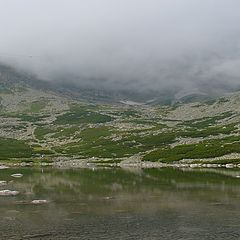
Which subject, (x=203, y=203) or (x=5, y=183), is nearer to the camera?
(x=203, y=203)

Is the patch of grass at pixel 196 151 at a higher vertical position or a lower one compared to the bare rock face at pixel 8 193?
higher

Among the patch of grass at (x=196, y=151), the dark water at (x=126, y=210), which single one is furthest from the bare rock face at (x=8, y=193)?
the patch of grass at (x=196, y=151)

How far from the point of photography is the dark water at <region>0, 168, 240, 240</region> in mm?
51000

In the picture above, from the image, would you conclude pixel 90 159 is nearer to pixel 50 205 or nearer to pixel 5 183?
pixel 5 183

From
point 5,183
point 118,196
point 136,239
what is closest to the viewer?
point 136,239

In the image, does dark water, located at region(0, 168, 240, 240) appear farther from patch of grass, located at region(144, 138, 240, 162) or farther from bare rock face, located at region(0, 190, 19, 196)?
patch of grass, located at region(144, 138, 240, 162)

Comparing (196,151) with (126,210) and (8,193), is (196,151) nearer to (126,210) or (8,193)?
(8,193)

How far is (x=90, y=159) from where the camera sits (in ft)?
602

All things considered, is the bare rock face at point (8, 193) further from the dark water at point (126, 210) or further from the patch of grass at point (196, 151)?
the patch of grass at point (196, 151)

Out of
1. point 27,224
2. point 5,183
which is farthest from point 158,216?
point 5,183

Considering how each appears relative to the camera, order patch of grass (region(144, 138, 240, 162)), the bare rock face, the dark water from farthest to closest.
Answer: patch of grass (region(144, 138, 240, 162)) → the bare rock face → the dark water

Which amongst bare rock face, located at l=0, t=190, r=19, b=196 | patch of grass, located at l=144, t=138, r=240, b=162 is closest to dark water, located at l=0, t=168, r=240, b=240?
bare rock face, located at l=0, t=190, r=19, b=196

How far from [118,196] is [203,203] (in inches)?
633

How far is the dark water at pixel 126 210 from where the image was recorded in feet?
167
